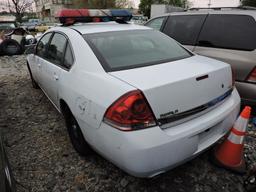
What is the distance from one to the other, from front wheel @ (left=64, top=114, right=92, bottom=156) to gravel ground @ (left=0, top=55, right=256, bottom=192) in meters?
0.11

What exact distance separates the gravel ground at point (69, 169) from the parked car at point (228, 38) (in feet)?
2.51

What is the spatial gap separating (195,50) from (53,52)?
223 centimetres

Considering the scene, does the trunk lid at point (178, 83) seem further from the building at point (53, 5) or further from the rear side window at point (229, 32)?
the building at point (53, 5)

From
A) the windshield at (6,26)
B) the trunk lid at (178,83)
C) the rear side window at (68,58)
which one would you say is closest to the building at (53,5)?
the windshield at (6,26)

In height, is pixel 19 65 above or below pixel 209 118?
below

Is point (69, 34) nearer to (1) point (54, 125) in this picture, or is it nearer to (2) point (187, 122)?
(1) point (54, 125)

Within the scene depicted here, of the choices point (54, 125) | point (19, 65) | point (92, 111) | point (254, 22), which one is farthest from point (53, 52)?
point (19, 65)

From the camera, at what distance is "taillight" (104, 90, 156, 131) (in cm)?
159

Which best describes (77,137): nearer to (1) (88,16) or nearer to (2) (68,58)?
(2) (68,58)

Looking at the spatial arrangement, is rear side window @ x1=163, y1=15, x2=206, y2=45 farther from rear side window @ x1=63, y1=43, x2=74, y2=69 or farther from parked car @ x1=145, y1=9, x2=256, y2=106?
rear side window @ x1=63, y1=43, x2=74, y2=69

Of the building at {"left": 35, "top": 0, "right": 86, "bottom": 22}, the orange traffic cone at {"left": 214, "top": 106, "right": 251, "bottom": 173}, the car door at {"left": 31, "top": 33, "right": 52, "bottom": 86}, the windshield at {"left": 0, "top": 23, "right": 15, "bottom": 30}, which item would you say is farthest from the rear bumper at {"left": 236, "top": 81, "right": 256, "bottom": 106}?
the building at {"left": 35, "top": 0, "right": 86, "bottom": 22}

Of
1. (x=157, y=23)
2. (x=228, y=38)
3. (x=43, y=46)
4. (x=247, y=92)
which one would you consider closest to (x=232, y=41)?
(x=228, y=38)

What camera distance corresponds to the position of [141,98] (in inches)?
62.7

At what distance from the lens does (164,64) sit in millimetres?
2115
